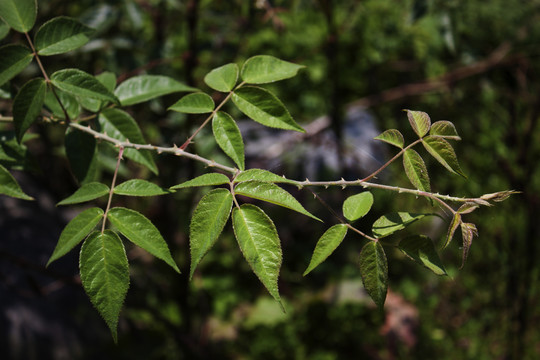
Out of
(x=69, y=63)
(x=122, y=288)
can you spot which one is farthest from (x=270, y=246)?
(x=69, y=63)

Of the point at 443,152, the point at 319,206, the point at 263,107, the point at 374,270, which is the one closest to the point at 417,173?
the point at 443,152

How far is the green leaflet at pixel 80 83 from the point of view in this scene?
2.50 feet

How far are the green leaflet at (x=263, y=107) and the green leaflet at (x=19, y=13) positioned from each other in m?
0.37

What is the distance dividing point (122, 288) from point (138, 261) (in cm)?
210

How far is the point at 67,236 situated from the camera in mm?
680

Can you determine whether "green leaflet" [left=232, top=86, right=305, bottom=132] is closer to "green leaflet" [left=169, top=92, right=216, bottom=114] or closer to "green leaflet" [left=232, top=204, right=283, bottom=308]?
"green leaflet" [left=169, top=92, right=216, bottom=114]

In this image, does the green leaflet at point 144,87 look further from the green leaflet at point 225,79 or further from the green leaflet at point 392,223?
the green leaflet at point 392,223

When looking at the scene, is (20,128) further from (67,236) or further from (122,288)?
(122,288)

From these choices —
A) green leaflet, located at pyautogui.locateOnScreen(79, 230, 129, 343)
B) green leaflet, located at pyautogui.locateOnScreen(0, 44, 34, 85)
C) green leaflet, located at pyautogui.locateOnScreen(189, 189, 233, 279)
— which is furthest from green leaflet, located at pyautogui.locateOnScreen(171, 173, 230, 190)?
green leaflet, located at pyautogui.locateOnScreen(0, 44, 34, 85)

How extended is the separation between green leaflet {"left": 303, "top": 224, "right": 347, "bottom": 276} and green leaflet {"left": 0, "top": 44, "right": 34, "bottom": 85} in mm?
561

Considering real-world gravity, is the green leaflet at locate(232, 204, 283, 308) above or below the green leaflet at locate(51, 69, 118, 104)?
below

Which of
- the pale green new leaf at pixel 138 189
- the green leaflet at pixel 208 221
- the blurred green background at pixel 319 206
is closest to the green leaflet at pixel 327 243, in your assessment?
the green leaflet at pixel 208 221

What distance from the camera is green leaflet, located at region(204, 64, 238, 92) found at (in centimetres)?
79

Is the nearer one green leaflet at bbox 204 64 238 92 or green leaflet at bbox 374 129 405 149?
green leaflet at bbox 374 129 405 149
